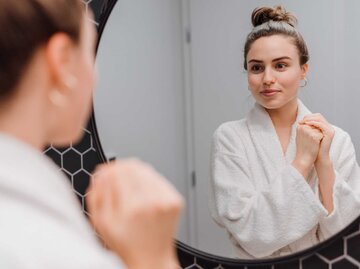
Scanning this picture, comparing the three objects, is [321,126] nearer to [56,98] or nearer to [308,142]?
[308,142]

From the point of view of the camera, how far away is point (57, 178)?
372 millimetres

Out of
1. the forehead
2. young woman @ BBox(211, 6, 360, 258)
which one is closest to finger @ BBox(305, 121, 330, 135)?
young woman @ BBox(211, 6, 360, 258)

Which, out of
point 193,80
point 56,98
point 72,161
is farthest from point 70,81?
point 72,161

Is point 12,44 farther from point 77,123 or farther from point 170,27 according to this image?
point 170,27

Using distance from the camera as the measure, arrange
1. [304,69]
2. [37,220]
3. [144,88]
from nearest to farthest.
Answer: [37,220]
[304,69]
[144,88]

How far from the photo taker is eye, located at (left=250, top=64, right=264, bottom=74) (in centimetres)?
77

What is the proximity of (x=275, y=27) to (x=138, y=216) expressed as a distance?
0.49m

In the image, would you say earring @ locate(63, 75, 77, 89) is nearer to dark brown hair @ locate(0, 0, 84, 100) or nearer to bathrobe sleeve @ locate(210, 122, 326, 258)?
dark brown hair @ locate(0, 0, 84, 100)

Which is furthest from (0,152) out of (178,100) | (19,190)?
(178,100)

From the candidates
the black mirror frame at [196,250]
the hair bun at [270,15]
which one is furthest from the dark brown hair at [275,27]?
the black mirror frame at [196,250]

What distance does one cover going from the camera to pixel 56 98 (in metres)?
0.39

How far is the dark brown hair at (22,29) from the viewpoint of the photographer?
34 cm

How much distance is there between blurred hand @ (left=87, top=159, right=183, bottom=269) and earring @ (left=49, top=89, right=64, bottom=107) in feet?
0.24

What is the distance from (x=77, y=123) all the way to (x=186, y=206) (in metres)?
0.45
